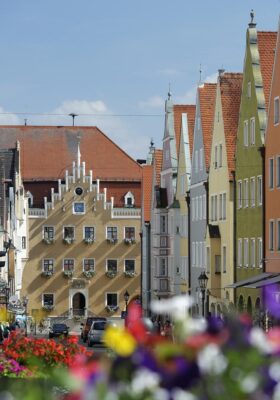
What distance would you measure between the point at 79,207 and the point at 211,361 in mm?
91565

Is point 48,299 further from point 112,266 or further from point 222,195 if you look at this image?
point 222,195

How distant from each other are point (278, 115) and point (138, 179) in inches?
2092

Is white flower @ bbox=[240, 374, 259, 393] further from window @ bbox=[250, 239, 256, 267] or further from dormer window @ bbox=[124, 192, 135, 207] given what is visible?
dormer window @ bbox=[124, 192, 135, 207]

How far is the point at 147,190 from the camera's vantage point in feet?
275

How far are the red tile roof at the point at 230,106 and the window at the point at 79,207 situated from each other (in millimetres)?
42059

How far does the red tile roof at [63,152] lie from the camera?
99.7 m

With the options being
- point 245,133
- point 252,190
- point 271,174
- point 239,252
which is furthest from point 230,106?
point 271,174

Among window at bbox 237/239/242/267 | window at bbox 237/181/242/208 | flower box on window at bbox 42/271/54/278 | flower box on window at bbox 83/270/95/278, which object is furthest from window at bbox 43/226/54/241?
window at bbox 237/181/242/208

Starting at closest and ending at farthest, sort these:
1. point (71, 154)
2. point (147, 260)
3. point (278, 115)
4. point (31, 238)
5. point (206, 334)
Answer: point (206, 334) < point (278, 115) < point (147, 260) < point (31, 238) < point (71, 154)

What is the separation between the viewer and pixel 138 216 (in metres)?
96.9

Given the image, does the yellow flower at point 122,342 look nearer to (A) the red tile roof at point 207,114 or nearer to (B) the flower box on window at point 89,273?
(A) the red tile roof at point 207,114

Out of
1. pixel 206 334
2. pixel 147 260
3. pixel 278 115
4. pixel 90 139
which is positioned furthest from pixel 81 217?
pixel 206 334

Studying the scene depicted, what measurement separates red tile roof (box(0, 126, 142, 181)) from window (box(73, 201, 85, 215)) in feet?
11.7

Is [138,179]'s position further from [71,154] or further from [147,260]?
[147,260]
